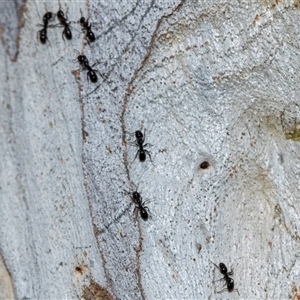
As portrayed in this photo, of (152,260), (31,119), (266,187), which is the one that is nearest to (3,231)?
(31,119)

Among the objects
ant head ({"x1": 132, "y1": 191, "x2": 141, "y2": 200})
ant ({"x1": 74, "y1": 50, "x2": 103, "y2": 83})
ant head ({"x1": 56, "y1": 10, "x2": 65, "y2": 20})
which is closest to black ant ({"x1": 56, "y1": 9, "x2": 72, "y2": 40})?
ant head ({"x1": 56, "y1": 10, "x2": 65, "y2": 20})

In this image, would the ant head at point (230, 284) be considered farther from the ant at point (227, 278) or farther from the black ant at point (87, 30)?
the black ant at point (87, 30)

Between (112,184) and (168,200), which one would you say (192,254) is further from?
(112,184)

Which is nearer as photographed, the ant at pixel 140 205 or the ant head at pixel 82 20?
the ant at pixel 140 205

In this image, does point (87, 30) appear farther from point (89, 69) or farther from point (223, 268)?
point (223, 268)

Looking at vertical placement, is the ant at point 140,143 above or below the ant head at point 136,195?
above

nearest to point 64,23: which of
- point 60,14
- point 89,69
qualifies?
point 60,14

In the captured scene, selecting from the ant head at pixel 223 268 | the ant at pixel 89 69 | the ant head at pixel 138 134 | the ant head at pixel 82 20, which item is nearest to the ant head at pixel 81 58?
the ant at pixel 89 69
